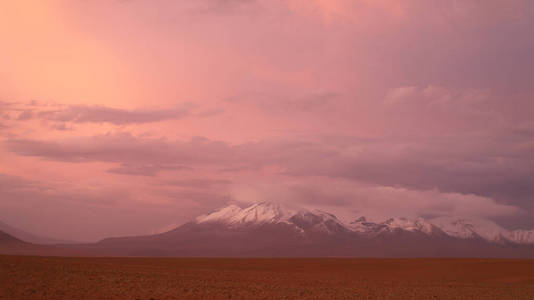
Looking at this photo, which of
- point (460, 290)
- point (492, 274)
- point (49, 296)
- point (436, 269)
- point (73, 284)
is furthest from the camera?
point (436, 269)

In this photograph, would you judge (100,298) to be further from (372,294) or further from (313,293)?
(372,294)

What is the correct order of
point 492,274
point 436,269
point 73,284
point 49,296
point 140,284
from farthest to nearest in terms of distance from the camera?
point 436,269
point 492,274
point 140,284
point 73,284
point 49,296

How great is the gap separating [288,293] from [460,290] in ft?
58.1

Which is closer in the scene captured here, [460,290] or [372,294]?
[372,294]

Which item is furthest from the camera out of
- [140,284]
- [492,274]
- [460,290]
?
[492,274]

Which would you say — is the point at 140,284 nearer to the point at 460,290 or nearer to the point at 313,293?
the point at 313,293

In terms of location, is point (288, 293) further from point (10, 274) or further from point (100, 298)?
point (10, 274)

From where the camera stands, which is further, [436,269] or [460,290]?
[436,269]

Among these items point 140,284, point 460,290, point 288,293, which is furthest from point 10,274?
point 460,290

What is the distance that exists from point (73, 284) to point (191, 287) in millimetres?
7954

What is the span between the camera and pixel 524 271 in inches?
2844

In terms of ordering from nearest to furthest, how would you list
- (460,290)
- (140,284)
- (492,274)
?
1. (140,284)
2. (460,290)
3. (492,274)

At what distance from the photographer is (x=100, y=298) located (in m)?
27.8

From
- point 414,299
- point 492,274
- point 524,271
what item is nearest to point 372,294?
point 414,299
